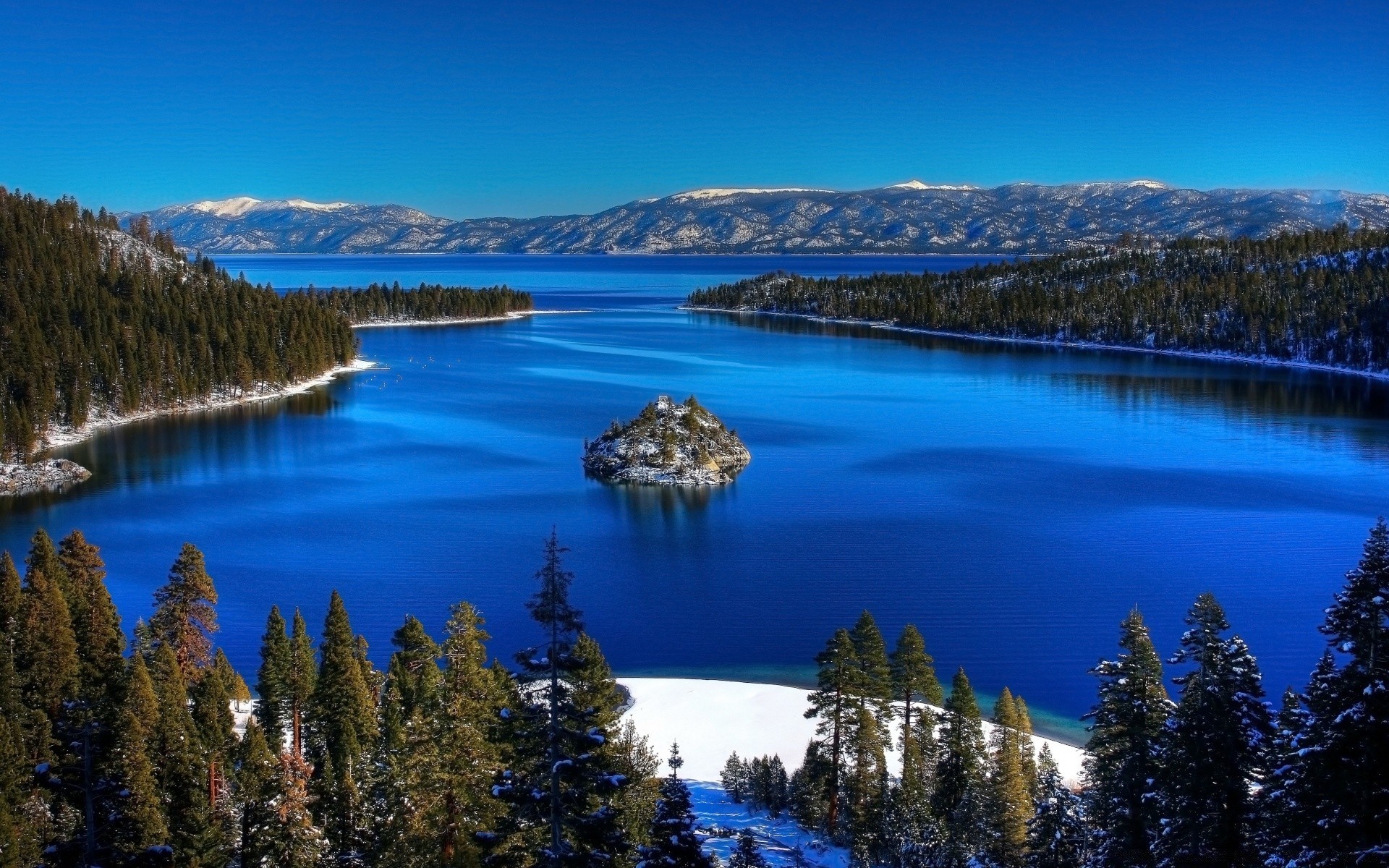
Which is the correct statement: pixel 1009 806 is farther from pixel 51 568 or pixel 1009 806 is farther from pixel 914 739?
pixel 51 568

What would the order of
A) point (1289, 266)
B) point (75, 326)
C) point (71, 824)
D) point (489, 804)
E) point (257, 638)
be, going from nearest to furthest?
point (489, 804) → point (71, 824) → point (257, 638) → point (75, 326) → point (1289, 266)

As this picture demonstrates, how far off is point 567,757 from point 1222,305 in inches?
6775

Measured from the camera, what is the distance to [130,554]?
5244 cm

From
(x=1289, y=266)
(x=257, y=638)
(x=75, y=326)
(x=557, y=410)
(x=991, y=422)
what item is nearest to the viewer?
(x=257, y=638)

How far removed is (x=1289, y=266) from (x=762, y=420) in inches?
4785

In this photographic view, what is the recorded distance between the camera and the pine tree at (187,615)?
3194 cm

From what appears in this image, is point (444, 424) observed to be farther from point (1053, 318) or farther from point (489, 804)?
point (1053, 318)

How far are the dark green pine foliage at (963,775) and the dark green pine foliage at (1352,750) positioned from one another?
33.7 ft

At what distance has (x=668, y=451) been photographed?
6938cm

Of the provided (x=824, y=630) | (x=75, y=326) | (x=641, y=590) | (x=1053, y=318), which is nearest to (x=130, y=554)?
(x=641, y=590)

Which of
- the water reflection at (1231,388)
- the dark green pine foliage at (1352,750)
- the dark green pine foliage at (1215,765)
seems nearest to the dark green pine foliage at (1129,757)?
the dark green pine foliage at (1215,765)

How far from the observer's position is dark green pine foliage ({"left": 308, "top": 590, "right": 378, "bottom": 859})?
1048 inches

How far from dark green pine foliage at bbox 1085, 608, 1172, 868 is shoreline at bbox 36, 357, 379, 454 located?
83.2m

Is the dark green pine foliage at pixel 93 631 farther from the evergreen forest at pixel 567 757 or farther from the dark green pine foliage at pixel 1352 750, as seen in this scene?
the dark green pine foliage at pixel 1352 750
